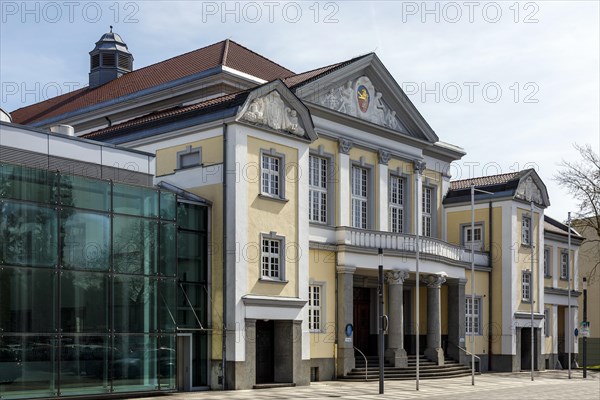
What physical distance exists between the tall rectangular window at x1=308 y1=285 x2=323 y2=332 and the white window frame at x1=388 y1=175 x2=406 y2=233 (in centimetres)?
703

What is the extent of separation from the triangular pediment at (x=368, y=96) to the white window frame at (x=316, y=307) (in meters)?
7.51

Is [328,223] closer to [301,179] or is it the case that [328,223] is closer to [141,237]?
[301,179]

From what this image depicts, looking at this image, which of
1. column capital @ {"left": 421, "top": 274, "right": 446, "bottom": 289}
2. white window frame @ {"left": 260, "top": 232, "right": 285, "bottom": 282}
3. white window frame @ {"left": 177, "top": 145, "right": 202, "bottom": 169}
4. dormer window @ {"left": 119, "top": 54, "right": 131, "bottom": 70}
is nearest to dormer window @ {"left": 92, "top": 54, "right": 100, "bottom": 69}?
dormer window @ {"left": 119, "top": 54, "right": 131, "bottom": 70}

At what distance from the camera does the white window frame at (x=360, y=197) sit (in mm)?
40906

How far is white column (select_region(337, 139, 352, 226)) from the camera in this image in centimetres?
3928

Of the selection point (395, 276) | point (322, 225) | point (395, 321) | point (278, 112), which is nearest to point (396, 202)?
point (395, 276)

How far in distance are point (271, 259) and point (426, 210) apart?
1575 centimetres

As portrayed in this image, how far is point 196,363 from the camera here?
31.2 metres

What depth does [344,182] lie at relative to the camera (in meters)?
39.7

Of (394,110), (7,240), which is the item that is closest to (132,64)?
(394,110)

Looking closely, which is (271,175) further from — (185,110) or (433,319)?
(433,319)

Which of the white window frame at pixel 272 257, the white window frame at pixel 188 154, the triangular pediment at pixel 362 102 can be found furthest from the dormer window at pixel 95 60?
the white window frame at pixel 272 257

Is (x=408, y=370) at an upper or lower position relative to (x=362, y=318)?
lower

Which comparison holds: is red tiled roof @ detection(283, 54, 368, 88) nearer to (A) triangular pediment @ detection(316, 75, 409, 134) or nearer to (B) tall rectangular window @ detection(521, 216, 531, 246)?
(A) triangular pediment @ detection(316, 75, 409, 134)
